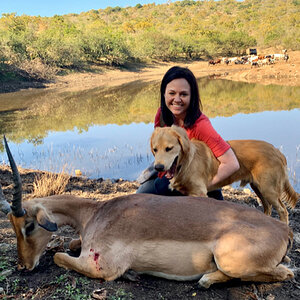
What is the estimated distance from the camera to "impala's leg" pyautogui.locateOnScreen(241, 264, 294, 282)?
11.8 ft

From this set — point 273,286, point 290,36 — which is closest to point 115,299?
point 273,286

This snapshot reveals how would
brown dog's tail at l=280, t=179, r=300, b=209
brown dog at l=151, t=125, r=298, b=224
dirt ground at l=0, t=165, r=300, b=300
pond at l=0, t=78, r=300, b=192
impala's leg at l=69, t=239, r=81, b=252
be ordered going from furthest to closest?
pond at l=0, t=78, r=300, b=192
brown dog's tail at l=280, t=179, r=300, b=209
brown dog at l=151, t=125, r=298, b=224
impala's leg at l=69, t=239, r=81, b=252
dirt ground at l=0, t=165, r=300, b=300

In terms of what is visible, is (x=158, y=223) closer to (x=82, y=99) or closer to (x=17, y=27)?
(x=82, y=99)

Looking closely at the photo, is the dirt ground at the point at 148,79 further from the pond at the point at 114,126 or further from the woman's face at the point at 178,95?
the woman's face at the point at 178,95

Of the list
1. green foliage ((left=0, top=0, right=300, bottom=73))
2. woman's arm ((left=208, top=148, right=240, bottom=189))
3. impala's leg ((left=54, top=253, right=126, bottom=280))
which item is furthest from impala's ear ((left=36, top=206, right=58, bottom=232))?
green foliage ((left=0, top=0, right=300, bottom=73))

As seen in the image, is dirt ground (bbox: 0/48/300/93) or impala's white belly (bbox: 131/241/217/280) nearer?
impala's white belly (bbox: 131/241/217/280)

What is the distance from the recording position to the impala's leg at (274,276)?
3.58 m

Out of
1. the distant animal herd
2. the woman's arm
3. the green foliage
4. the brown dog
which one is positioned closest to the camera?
the brown dog

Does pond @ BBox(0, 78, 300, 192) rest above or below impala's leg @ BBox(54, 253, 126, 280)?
below

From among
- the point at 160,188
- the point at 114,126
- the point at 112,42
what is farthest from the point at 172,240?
the point at 112,42

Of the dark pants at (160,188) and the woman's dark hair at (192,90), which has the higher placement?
the woman's dark hair at (192,90)

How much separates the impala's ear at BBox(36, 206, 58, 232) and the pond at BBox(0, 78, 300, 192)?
21.1 ft

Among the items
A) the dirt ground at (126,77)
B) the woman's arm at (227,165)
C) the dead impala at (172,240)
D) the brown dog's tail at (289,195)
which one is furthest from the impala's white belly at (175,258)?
the dirt ground at (126,77)

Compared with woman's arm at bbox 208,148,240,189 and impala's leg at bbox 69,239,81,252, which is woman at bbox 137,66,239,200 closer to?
woman's arm at bbox 208,148,240,189
